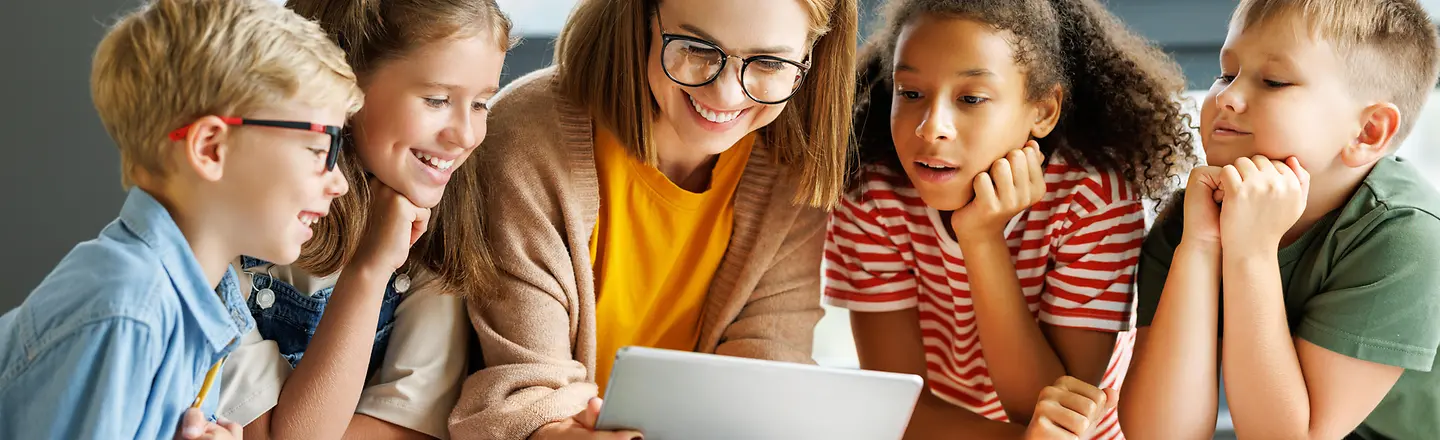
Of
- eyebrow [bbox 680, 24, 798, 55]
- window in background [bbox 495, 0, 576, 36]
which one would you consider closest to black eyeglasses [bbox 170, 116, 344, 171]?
eyebrow [bbox 680, 24, 798, 55]

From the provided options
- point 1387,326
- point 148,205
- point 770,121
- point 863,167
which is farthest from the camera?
point 863,167

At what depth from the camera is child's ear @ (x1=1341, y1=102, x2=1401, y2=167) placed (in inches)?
47.3

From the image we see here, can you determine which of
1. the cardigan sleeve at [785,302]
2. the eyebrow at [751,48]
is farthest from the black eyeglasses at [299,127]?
the cardigan sleeve at [785,302]

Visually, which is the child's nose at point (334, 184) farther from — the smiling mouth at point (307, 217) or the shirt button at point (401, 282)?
the shirt button at point (401, 282)

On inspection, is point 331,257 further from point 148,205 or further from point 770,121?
point 770,121

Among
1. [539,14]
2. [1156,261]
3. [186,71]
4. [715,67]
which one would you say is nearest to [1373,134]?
[1156,261]

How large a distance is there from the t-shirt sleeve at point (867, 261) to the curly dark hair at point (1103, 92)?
0.05 m

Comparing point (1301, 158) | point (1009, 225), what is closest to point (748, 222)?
point (1009, 225)

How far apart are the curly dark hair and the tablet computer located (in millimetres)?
411

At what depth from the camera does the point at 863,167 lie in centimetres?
146

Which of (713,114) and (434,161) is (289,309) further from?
(713,114)

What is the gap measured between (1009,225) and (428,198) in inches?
25.9

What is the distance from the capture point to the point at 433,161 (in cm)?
118

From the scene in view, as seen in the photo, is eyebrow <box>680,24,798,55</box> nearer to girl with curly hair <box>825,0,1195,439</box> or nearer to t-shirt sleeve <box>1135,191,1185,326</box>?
girl with curly hair <box>825,0,1195,439</box>
